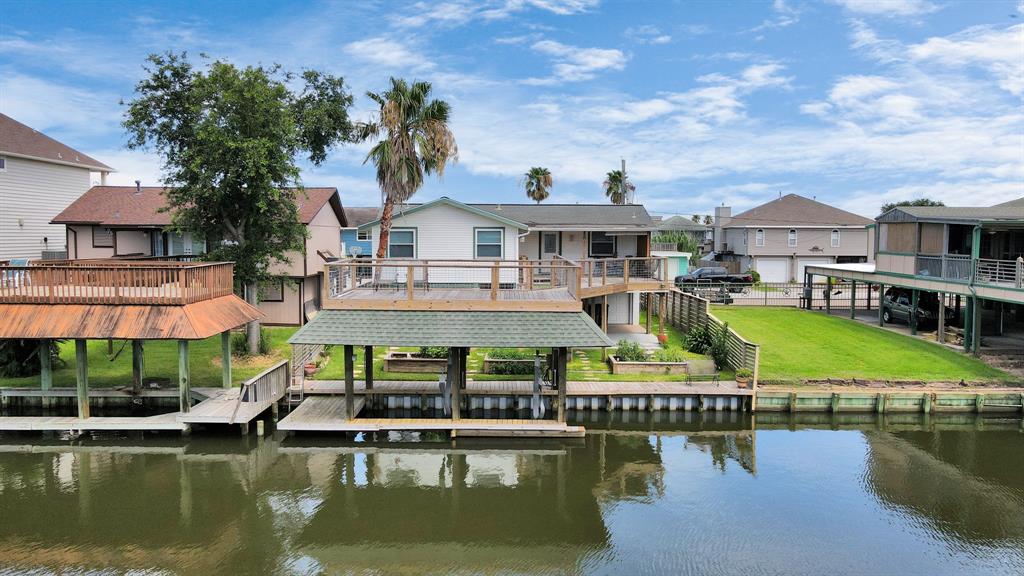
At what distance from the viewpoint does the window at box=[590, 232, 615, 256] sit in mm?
29844

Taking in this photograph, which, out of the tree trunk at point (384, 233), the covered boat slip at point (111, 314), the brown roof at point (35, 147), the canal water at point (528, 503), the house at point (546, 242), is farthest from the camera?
the brown roof at point (35, 147)

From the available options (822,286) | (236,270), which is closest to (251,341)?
(236,270)

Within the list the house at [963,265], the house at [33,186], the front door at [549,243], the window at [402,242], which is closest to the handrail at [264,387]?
the window at [402,242]

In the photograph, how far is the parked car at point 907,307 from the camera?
27.6 m

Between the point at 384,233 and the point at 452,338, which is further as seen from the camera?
the point at 384,233

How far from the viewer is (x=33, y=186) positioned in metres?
32.6

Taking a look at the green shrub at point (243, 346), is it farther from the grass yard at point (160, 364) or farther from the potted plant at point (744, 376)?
the potted plant at point (744, 376)

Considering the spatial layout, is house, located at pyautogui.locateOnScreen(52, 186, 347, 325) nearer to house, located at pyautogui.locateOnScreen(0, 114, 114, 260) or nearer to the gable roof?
the gable roof

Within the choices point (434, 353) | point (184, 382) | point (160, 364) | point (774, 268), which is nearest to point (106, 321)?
point (184, 382)

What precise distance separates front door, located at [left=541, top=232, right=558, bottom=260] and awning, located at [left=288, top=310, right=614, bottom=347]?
1304 cm

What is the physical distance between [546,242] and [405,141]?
7.84 m

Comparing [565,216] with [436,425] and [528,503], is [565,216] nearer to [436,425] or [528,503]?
[436,425]

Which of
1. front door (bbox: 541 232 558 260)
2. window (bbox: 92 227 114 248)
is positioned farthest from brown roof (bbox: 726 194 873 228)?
window (bbox: 92 227 114 248)

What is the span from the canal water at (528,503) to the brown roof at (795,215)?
32414 mm
